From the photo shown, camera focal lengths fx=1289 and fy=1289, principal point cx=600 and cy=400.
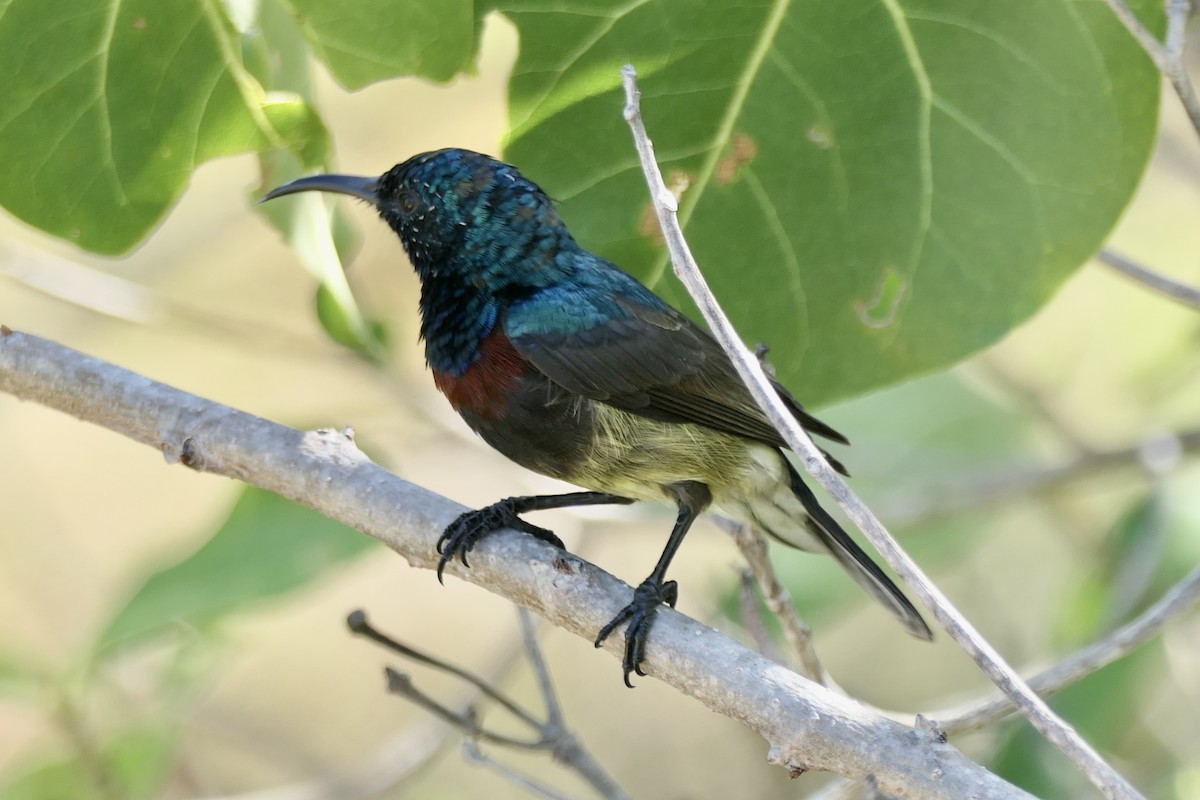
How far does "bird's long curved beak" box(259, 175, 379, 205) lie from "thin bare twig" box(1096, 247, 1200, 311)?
150 cm

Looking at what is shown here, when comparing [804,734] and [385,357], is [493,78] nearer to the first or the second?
[385,357]

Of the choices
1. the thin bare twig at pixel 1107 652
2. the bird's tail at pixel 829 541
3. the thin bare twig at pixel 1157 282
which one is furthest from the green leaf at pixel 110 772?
the thin bare twig at pixel 1157 282

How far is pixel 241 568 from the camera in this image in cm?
282

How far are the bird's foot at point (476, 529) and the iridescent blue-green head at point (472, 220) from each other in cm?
47

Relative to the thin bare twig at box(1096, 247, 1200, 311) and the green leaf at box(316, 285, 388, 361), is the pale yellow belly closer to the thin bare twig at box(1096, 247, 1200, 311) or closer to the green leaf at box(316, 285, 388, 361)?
the green leaf at box(316, 285, 388, 361)

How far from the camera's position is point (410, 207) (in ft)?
9.04

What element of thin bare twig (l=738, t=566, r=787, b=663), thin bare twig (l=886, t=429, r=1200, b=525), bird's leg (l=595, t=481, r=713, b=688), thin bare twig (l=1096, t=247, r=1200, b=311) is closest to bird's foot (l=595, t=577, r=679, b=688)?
bird's leg (l=595, t=481, r=713, b=688)

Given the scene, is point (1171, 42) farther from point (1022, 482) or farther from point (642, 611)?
point (1022, 482)

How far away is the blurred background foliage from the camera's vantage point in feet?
7.52

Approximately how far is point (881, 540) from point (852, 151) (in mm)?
983

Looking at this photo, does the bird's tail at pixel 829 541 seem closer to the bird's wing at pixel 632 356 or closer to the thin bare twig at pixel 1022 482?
the bird's wing at pixel 632 356

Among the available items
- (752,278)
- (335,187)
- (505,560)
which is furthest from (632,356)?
(335,187)

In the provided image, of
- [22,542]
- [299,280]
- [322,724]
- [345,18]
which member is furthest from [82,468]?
[345,18]

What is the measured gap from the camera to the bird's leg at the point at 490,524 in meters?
2.25
